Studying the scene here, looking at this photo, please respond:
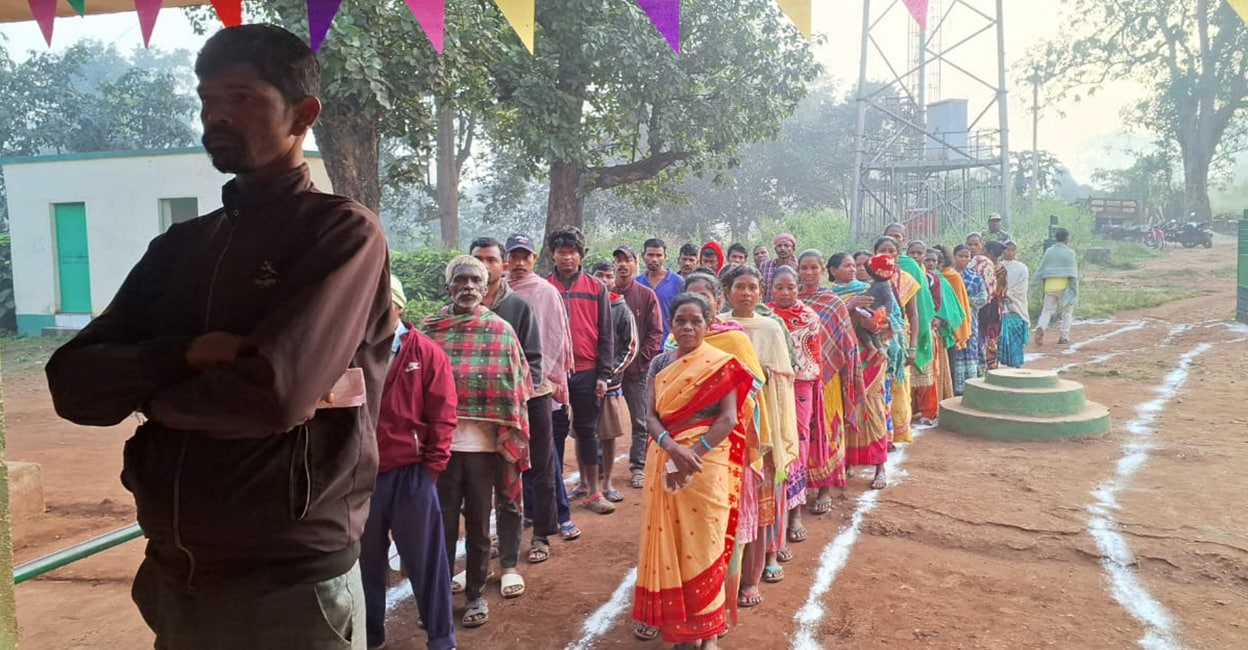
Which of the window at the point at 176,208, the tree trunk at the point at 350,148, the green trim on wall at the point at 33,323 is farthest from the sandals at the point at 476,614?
the green trim on wall at the point at 33,323

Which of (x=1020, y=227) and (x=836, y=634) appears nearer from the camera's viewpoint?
(x=836, y=634)

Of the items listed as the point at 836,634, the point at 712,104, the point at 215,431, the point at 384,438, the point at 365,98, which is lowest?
the point at 836,634

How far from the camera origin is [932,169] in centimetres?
2150

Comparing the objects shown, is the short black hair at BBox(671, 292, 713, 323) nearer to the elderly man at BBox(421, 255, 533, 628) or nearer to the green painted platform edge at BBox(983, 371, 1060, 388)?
the elderly man at BBox(421, 255, 533, 628)

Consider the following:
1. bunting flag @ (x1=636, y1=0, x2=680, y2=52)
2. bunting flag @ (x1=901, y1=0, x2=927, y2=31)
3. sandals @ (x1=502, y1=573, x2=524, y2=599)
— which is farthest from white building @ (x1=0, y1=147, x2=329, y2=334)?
bunting flag @ (x1=901, y1=0, x2=927, y2=31)

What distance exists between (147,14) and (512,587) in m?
3.10

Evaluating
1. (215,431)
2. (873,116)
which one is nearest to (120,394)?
(215,431)

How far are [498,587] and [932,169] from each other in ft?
65.6

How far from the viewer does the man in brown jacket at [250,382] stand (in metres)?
1.34

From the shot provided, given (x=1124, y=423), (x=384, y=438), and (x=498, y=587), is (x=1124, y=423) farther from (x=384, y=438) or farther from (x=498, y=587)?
(x=384, y=438)

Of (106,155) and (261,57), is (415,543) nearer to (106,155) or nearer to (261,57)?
(261,57)

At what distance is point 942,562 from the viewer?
183 inches

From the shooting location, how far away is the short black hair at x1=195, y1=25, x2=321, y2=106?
149cm

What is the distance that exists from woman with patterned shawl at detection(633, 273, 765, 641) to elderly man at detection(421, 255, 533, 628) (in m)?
0.80
